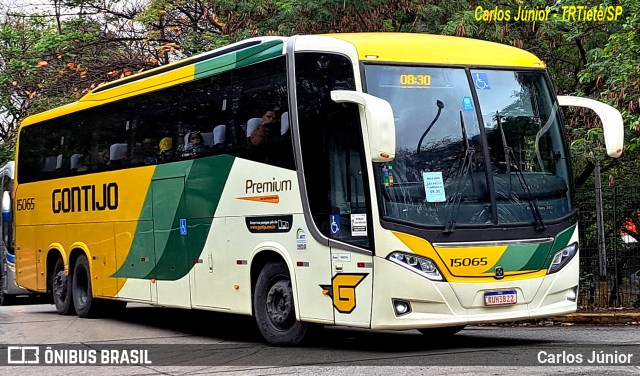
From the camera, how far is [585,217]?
57.8ft

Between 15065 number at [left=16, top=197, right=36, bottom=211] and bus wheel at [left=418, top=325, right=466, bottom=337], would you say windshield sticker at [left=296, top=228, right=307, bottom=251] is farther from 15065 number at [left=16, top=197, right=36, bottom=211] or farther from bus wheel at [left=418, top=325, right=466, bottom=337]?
15065 number at [left=16, top=197, right=36, bottom=211]

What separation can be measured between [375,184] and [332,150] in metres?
0.84

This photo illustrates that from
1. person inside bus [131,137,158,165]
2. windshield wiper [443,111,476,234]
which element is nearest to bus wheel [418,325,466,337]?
windshield wiper [443,111,476,234]

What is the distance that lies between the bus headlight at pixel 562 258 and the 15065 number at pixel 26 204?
1120cm

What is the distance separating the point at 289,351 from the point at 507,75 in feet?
13.1

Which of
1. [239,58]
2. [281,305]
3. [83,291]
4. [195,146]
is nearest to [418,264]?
[281,305]

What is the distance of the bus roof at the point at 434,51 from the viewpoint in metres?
11.3

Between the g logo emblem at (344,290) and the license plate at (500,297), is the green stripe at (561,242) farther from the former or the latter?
the g logo emblem at (344,290)

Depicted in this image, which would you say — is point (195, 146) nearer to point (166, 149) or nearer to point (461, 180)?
point (166, 149)

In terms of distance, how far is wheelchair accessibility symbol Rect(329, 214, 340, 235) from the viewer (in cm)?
1131

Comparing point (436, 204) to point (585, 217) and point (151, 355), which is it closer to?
point (151, 355)

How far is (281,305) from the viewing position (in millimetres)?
12391

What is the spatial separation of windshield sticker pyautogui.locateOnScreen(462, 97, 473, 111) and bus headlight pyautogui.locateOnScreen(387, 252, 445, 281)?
1781 mm

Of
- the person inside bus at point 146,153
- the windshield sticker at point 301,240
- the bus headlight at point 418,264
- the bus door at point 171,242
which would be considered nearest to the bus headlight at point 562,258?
the bus headlight at point 418,264
